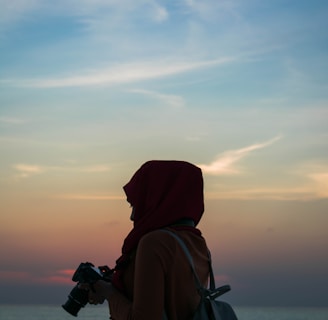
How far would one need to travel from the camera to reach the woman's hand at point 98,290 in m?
3.84

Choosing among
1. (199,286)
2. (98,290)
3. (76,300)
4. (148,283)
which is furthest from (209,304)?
(76,300)

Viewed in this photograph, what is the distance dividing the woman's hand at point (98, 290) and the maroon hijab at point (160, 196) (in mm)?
64

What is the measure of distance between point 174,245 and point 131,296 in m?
0.37

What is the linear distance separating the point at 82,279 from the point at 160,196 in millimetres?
631

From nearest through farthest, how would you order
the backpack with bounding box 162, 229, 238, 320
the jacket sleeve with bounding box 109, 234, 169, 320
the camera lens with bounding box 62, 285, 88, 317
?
the jacket sleeve with bounding box 109, 234, 169, 320 → the backpack with bounding box 162, 229, 238, 320 → the camera lens with bounding box 62, 285, 88, 317

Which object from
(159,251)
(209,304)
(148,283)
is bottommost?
(209,304)

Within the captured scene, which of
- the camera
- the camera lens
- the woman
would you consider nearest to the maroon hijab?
the woman

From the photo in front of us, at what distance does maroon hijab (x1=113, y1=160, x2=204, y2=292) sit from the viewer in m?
3.87

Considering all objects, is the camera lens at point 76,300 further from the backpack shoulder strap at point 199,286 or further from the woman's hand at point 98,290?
the backpack shoulder strap at point 199,286

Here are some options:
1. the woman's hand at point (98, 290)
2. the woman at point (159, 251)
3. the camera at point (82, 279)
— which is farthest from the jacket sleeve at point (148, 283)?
the camera at point (82, 279)

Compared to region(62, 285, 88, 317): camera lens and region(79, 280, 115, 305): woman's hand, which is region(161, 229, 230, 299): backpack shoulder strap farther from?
region(62, 285, 88, 317): camera lens

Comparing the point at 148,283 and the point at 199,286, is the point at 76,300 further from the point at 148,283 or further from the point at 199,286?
the point at 199,286

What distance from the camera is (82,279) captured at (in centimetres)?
389

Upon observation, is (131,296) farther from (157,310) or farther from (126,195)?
(126,195)
